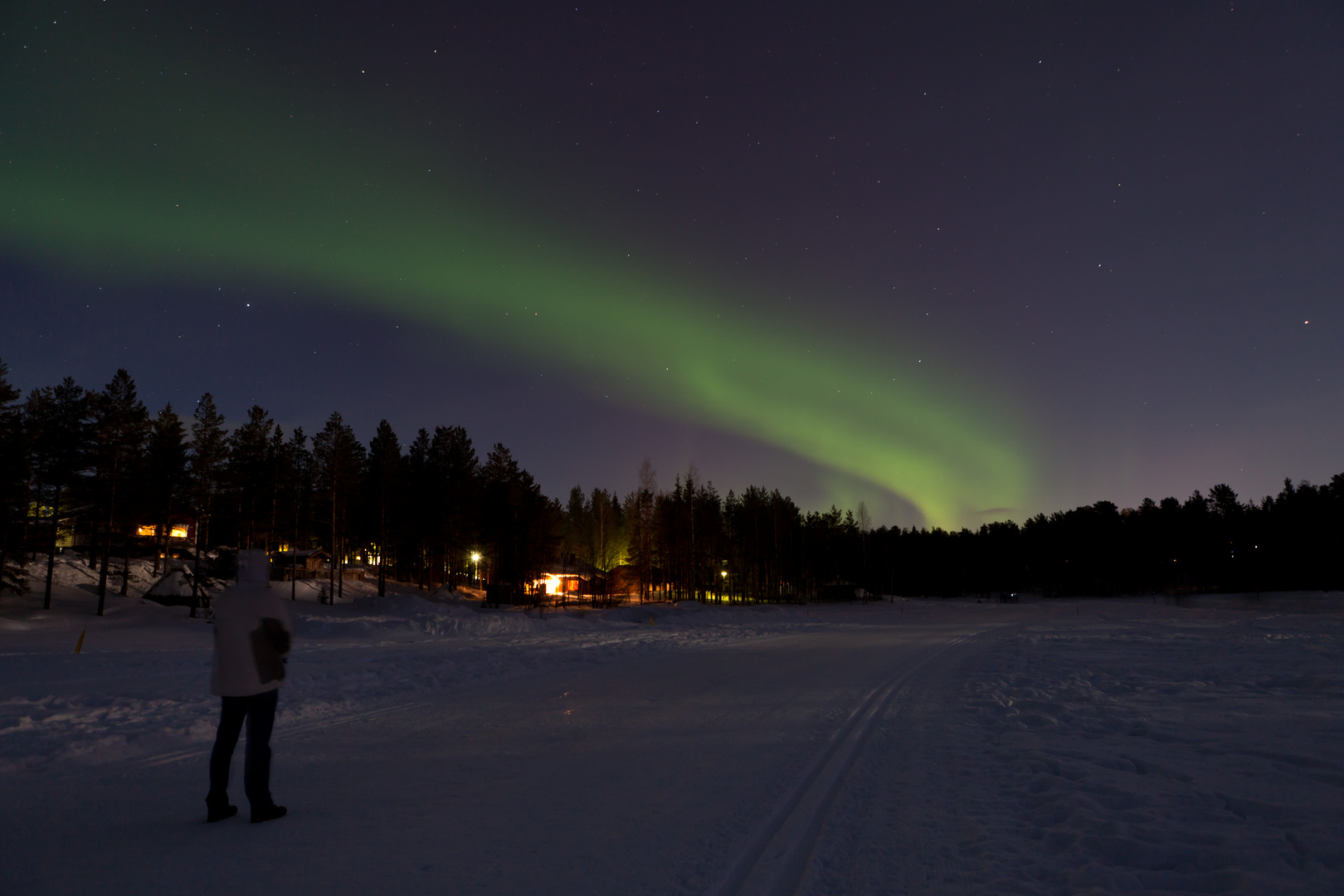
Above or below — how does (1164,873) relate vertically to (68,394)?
below

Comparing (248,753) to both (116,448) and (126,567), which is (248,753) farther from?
(126,567)

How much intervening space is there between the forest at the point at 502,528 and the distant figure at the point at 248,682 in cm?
4150

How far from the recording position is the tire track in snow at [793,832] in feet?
13.9

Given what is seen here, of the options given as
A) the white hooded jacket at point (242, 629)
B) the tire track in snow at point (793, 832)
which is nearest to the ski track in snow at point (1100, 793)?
the tire track in snow at point (793, 832)

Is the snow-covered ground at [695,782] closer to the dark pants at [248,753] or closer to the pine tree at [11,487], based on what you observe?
the dark pants at [248,753]

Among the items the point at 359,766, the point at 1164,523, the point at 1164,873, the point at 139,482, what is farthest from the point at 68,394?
the point at 1164,523

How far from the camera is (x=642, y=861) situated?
4500 millimetres

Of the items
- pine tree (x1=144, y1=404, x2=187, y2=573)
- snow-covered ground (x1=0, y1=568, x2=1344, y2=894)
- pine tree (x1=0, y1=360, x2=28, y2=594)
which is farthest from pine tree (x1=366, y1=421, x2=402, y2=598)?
snow-covered ground (x1=0, y1=568, x2=1344, y2=894)

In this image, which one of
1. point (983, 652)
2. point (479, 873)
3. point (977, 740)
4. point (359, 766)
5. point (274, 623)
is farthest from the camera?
point (983, 652)

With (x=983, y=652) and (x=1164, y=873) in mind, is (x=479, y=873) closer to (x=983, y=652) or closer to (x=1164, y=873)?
(x=1164, y=873)

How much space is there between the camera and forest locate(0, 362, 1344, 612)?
38500 millimetres

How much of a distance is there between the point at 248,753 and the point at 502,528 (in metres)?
55.5

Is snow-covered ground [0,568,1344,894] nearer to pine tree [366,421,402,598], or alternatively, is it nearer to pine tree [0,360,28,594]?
pine tree [0,360,28,594]

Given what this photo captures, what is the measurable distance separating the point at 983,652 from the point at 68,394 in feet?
163
